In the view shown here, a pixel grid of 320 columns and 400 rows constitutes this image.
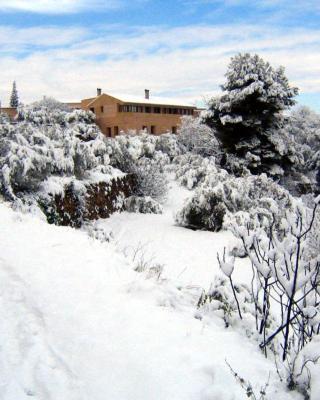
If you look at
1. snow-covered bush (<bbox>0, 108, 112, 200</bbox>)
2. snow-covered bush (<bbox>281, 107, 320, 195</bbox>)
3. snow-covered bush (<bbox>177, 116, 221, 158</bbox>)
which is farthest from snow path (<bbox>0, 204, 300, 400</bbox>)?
snow-covered bush (<bbox>281, 107, 320, 195</bbox>)

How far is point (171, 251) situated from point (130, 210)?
4.88 metres

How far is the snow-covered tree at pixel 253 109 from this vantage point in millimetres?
21297

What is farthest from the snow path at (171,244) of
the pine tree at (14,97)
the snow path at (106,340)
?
the pine tree at (14,97)

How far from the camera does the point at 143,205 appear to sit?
1371 centimetres

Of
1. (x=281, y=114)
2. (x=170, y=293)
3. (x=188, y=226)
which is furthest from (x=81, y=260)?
(x=281, y=114)

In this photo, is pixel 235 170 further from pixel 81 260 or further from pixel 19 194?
pixel 81 260

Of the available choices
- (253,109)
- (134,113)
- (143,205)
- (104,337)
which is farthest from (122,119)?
(104,337)

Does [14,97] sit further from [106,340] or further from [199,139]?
[106,340]

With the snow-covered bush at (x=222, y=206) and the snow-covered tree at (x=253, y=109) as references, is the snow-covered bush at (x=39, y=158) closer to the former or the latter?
the snow-covered bush at (x=222, y=206)

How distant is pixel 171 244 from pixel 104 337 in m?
6.42

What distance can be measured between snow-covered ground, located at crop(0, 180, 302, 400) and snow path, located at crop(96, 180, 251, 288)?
1.78 meters

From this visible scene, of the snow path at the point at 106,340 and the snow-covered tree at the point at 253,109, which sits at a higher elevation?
the snow-covered tree at the point at 253,109

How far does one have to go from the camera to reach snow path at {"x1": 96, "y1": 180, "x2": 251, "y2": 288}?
7680 millimetres

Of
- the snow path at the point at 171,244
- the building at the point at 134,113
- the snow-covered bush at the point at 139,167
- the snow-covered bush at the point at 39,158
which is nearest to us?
the snow path at the point at 171,244
